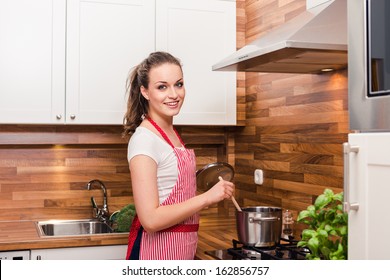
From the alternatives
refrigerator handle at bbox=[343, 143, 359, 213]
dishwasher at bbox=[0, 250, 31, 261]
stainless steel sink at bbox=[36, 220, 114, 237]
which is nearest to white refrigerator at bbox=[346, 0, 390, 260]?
refrigerator handle at bbox=[343, 143, 359, 213]

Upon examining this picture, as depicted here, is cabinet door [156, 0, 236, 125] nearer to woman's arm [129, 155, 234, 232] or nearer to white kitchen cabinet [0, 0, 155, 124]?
white kitchen cabinet [0, 0, 155, 124]

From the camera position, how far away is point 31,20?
2.85 metres

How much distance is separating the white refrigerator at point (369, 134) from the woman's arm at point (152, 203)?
715 mm

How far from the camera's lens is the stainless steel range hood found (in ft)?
6.53

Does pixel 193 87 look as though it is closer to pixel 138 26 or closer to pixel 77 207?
pixel 138 26

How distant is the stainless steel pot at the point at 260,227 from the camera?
2246mm

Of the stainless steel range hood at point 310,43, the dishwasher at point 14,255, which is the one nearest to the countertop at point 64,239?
the dishwasher at point 14,255

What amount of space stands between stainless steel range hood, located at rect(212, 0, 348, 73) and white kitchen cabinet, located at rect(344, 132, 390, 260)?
28.1 inches

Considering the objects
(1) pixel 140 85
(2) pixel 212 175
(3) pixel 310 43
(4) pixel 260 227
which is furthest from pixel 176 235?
(3) pixel 310 43

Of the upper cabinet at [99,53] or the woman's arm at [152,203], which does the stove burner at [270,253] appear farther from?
the upper cabinet at [99,53]

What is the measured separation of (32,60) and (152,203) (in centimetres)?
127

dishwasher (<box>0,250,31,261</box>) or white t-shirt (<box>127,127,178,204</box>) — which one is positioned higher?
white t-shirt (<box>127,127,178,204</box>)

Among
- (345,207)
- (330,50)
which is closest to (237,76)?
(330,50)
